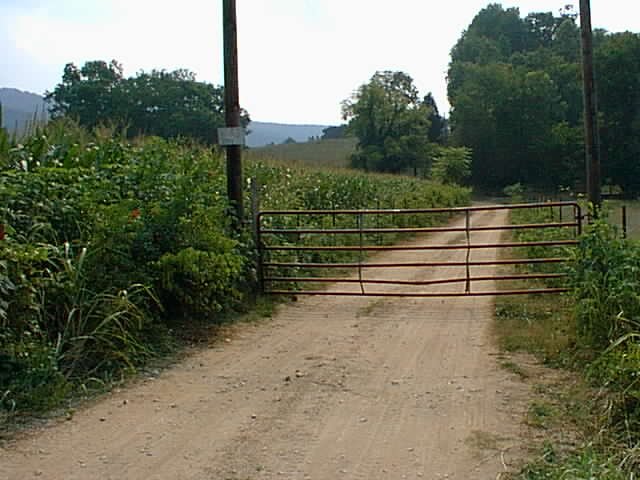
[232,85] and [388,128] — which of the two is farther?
[388,128]

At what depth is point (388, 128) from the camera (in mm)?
63938

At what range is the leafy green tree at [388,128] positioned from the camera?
6306 centimetres

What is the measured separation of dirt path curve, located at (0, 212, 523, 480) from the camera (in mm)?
5035

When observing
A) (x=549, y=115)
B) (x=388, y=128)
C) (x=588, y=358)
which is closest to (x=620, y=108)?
(x=549, y=115)

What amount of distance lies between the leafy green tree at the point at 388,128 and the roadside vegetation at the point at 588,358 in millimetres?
52926

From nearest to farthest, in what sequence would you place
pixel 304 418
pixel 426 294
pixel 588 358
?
1. pixel 304 418
2. pixel 588 358
3. pixel 426 294

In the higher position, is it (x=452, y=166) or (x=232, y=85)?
(x=452, y=166)

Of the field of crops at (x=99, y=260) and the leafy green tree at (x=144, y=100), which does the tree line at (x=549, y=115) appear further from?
the field of crops at (x=99, y=260)

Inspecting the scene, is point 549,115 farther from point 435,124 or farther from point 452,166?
point 435,124

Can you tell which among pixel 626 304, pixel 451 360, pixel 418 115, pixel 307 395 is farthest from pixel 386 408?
pixel 418 115

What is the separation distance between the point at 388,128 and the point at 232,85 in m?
53.9

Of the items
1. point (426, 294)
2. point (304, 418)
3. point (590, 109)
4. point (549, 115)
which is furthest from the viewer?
point (549, 115)

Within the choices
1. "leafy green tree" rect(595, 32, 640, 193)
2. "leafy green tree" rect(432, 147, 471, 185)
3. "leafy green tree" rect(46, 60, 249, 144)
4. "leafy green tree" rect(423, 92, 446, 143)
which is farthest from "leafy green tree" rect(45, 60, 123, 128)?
"leafy green tree" rect(423, 92, 446, 143)

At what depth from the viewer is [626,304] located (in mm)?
7039
